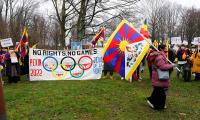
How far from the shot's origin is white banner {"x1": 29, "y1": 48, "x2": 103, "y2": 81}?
619 inches

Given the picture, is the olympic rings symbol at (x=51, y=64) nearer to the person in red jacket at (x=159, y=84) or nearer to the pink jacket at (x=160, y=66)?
the person in red jacket at (x=159, y=84)

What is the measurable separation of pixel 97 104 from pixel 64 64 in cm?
656

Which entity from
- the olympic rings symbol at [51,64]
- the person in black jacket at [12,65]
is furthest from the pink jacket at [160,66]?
the person in black jacket at [12,65]

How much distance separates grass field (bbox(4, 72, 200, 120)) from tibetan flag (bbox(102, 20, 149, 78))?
103cm

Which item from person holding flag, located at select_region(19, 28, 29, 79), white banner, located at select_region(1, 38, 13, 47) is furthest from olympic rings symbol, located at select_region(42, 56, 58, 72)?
white banner, located at select_region(1, 38, 13, 47)

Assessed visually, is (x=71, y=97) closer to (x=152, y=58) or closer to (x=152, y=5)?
(x=152, y=58)

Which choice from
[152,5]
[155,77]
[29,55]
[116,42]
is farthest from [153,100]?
[152,5]

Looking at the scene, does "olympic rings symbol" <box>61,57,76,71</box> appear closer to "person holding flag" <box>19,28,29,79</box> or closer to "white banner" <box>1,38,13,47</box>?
"person holding flag" <box>19,28,29,79</box>

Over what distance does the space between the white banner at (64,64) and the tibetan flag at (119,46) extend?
5.09 m

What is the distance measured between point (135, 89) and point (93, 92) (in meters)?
1.78

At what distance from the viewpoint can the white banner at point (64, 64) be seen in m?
15.7

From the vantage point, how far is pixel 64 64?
1588 centimetres

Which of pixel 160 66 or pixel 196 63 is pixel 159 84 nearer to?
pixel 160 66

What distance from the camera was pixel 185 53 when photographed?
52.0ft
